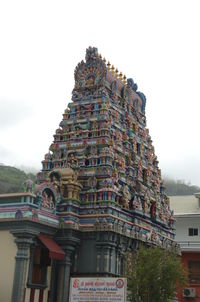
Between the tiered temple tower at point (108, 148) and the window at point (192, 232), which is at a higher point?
the tiered temple tower at point (108, 148)

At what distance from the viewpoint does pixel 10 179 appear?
386 feet

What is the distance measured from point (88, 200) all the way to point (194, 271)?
58.0ft

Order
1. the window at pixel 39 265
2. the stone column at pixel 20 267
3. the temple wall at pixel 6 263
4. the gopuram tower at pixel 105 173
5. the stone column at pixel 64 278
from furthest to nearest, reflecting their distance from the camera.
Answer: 1. the gopuram tower at pixel 105 173
2. the stone column at pixel 64 278
3. the window at pixel 39 265
4. the temple wall at pixel 6 263
5. the stone column at pixel 20 267

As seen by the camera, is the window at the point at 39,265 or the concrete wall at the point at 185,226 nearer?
the window at the point at 39,265

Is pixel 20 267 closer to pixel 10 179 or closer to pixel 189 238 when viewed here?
pixel 189 238

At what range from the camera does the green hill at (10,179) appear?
10500 centimetres

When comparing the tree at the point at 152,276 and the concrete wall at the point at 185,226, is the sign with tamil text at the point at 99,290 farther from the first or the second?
the concrete wall at the point at 185,226

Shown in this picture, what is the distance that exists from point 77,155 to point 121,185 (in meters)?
4.07

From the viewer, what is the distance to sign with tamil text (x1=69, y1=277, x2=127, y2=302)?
22.3 m

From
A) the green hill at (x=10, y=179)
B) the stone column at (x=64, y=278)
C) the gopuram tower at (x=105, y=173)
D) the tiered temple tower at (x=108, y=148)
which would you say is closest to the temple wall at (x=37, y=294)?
the stone column at (x=64, y=278)

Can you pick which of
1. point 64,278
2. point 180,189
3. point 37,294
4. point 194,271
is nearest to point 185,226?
point 194,271

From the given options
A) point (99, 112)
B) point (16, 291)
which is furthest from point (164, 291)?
point (99, 112)

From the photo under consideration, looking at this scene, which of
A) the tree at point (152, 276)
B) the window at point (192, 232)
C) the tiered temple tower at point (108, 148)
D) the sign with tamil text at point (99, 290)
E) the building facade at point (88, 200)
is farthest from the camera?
the window at point (192, 232)

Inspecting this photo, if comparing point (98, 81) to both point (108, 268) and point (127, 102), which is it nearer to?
point (127, 102)
